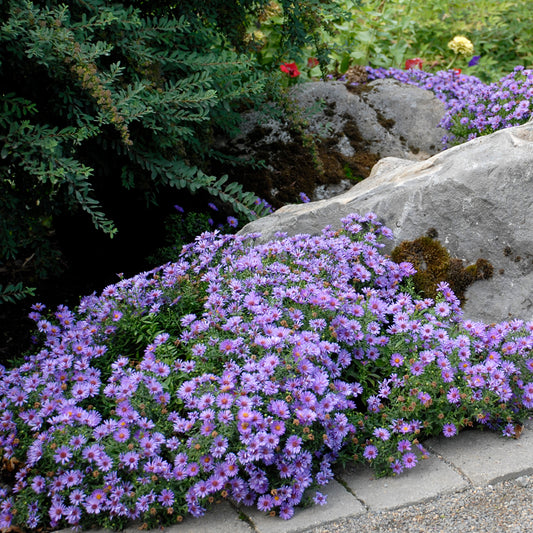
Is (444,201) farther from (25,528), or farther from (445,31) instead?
(445,31)

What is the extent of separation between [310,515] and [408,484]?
40 centimetres

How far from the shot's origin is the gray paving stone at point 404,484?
2.31 meters

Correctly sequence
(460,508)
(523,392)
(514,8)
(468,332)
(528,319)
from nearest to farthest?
(460,508), (523,392), (468,332), (528,319), (514,8)

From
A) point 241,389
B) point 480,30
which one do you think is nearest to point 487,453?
point 241,389

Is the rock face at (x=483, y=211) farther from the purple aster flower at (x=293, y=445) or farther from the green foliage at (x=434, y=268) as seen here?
the purple aster flower at (x=293, y=445)

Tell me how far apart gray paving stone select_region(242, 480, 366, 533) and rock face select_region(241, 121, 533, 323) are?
1.36m

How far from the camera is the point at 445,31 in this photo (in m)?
8.32

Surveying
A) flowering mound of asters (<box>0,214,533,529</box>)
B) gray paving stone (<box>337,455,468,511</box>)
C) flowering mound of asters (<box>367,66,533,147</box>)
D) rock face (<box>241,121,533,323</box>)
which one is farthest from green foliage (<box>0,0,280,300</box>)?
flowering mound of asters (<box>367,66,533,147</box>)

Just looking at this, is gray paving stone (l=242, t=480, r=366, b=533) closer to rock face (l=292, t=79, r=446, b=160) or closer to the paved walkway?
the paved walkway

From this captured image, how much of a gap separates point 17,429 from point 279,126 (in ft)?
10.1

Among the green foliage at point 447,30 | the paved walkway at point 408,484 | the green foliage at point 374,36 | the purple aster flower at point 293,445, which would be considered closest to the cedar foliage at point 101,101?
the purple aster flower at point 293,445

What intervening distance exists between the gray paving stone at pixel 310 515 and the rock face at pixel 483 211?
1.36 m

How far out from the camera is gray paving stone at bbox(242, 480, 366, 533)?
7.21ft

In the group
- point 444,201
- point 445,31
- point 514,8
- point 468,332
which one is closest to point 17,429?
point 468,332
